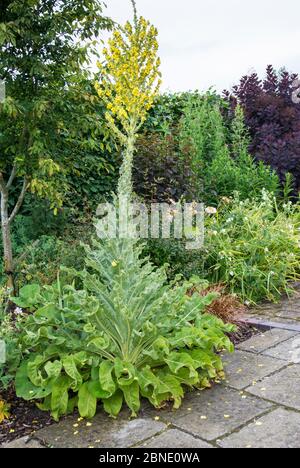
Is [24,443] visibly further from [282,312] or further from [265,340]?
[282,312]

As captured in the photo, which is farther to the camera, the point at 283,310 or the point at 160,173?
the point at 160,173

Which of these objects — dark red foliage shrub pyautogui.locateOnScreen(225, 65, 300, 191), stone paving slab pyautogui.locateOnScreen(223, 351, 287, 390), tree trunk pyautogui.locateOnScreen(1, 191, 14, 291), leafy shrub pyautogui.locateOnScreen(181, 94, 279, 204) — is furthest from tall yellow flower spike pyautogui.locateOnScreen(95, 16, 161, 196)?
dark red foliage shrub pyautogui.locateOnScreen(225, 65, 300, 191)

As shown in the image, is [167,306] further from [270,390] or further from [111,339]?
[270,390]

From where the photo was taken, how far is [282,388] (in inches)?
120

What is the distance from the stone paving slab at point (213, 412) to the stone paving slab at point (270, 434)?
0.21 ft

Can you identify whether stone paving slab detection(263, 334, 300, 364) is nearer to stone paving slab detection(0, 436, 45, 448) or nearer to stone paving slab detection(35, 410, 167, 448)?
stone paving slab detection(35, 410, 167, 448)

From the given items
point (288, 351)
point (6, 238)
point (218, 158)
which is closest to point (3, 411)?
point (288, 351)

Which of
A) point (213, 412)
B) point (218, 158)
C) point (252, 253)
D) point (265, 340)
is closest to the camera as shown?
point (213, 412)

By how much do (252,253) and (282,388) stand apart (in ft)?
7.29

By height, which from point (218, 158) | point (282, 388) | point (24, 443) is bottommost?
point (24, 443)

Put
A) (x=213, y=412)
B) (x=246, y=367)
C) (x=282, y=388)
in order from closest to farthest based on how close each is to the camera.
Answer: (x=213, y=412), (x=282, y=388), (x=246, y=367)

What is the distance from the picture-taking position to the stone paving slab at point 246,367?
3174mm

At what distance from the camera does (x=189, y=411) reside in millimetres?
2834

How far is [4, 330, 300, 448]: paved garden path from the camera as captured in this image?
2525mm
